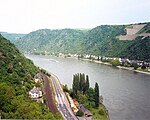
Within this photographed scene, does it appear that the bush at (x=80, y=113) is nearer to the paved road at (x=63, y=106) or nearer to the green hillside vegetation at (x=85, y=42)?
the paved road at (x=63, y=106)

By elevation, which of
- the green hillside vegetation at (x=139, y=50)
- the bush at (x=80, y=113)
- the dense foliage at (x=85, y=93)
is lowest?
the bush at (x=80, y=113)

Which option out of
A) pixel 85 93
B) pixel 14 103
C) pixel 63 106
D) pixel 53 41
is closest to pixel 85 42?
pixel 53 41

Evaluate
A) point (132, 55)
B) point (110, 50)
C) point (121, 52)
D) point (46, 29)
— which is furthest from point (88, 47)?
point (46, 29)

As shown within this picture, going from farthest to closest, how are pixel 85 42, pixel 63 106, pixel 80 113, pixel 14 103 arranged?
pixel 85 42
pixel 63 106
pixel 80 113
pixel 14 103

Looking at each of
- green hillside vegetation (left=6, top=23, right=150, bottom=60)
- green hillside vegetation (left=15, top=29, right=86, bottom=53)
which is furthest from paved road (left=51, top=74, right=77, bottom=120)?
green hillside vegetation (left=15, top=29, right=86, bottom=53)

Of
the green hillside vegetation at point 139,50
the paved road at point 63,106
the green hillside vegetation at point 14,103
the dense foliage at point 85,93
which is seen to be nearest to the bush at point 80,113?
the paved road at point 63,106

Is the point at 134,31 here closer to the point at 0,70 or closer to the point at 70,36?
the point at 70,36

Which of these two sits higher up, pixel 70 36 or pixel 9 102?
pixel 70 36

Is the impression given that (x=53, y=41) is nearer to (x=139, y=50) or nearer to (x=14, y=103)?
(x=139, y=50)
